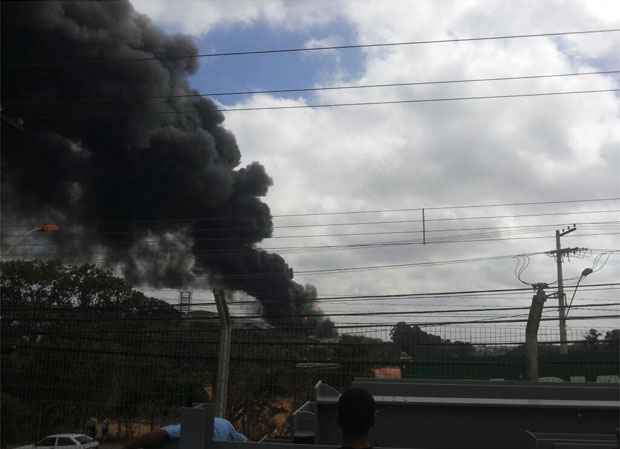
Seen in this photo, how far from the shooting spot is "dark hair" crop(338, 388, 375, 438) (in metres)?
2.30

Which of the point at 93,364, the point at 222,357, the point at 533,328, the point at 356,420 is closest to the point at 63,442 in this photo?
the point at 93,364

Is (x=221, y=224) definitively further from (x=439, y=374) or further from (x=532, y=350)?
(x=532, y=350)

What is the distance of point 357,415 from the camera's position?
90.9 inches

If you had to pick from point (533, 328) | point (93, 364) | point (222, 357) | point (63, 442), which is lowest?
point (63, 442)

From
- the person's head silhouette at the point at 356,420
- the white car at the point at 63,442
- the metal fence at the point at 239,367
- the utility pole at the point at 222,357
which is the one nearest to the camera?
the person's head silhouette at the point at 356,420

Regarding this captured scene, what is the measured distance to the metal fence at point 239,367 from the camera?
7777mm

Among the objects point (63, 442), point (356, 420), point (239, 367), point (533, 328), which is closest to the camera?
point (356, 420)

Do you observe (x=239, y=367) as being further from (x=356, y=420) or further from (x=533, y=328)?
(x=356, y=420)

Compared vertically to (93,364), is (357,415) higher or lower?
higher

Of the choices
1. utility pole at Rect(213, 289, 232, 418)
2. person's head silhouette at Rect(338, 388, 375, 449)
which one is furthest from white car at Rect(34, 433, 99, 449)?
person's head silhouette at Rect(338, 388, 375, 449)

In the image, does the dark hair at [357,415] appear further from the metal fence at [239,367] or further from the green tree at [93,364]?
the green tree at [93,364]

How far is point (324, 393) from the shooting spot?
495cm

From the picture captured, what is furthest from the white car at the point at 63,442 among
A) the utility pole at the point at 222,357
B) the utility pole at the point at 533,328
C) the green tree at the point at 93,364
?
the utility pole at the point at 533,328

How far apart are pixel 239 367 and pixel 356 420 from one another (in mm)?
6370
